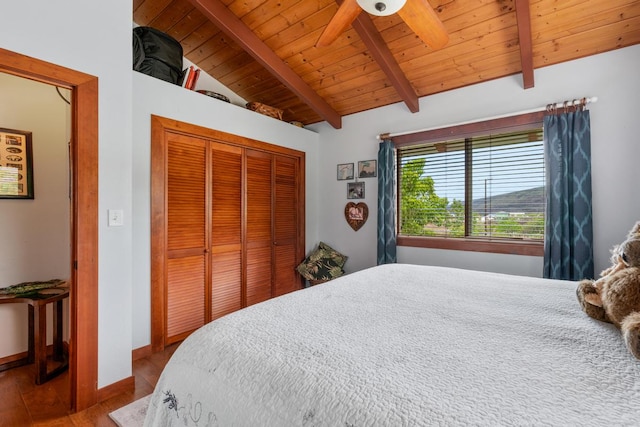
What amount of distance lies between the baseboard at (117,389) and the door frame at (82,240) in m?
0.04

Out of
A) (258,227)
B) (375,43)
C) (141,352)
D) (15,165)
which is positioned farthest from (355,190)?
(15,165)

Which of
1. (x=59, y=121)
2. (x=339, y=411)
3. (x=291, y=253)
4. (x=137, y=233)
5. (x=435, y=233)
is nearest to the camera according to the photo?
(x=339, y=411)

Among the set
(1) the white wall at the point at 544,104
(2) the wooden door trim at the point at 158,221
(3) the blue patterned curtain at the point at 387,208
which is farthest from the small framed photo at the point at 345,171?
(2) the wooden door trim at the point at 158,221

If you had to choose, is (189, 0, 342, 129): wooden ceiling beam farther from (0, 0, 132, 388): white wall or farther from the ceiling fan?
the ceiling fan

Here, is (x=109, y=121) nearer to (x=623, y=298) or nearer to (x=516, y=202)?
(x=623, y=298)

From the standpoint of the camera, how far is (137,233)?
7.77 ft

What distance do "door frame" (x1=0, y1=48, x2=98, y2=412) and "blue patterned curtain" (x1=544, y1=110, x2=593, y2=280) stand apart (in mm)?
3279

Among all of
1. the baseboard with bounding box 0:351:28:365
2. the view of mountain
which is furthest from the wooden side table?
the view of mountain

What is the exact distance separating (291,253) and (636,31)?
11.8ft

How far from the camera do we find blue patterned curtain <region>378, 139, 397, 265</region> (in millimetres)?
3289

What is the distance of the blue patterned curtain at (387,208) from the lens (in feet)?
10.8

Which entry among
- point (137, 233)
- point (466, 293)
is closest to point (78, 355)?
point (137, 233)

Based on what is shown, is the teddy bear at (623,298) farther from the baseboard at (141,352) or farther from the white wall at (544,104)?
the baseboard at (141,352)

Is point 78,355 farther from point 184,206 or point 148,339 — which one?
point 184,206
